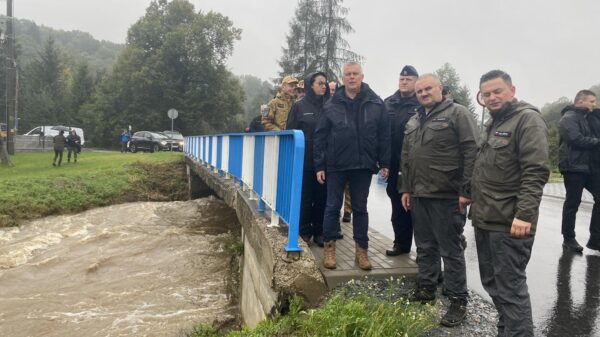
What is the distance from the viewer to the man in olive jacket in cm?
259

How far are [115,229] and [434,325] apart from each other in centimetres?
917

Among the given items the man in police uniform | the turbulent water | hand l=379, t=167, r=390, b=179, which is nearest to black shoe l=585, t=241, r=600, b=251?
hand l=379, t=167, r=390, b=179

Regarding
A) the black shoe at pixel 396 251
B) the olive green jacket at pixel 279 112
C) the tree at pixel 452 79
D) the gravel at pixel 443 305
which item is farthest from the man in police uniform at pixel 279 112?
the tree at pixel 452 79

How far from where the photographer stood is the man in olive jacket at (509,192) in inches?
102

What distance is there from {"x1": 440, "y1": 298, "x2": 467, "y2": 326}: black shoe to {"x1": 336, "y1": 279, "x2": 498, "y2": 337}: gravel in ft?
0.12

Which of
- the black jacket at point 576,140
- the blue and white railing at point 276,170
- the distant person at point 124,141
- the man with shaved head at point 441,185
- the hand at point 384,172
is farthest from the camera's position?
the distant person at point 124,141

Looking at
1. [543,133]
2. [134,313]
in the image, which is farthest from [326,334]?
[134,313]

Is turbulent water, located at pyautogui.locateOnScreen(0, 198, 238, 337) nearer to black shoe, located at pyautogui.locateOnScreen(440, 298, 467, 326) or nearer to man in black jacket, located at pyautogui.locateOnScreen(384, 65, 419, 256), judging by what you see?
man in black jacket, located at pyautogui.locateOnScreen(384, 65, 419, 256)

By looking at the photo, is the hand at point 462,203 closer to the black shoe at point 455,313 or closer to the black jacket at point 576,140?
the black shoe at point 455,313

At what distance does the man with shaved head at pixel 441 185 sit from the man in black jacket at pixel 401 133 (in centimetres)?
90

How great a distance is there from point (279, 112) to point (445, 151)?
3213 mm

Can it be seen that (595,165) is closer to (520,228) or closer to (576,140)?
(576,140)

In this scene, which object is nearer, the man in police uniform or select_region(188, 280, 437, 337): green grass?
select_region(188, 280, 437, 337): green grass

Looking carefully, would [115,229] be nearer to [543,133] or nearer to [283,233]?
[283,233]
